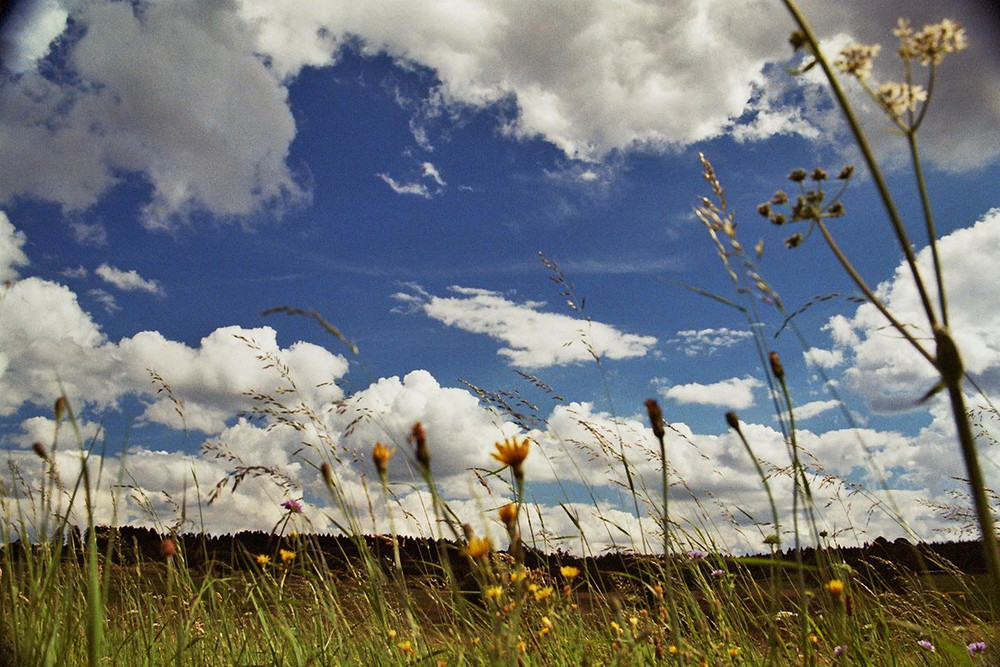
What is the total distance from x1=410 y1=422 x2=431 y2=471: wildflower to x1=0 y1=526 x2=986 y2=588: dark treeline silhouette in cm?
91

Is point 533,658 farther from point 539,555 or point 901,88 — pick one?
point 901,88

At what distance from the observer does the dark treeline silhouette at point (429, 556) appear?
8.15 ft

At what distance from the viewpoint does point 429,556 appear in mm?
3244

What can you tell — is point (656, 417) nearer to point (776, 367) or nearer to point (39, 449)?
point (776, 367)

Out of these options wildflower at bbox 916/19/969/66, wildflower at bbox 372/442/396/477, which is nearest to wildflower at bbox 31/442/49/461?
wildflower at bbox 372/442/396/477

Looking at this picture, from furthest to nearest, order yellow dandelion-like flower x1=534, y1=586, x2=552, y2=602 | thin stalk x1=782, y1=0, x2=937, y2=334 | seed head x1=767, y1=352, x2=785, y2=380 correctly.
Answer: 1. yellow dandelion-like flower x1=534, y1=586, x2=552, y2=602
2. seed head x1=767, y1=352, x2=785, y2=380
3. thin stalk x1=782, y1=0, x2=937, y2=334

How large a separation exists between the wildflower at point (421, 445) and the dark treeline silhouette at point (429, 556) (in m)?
0.91

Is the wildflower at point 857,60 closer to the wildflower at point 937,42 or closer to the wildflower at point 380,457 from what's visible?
the wildflower at point 937,42

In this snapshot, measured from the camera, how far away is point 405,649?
7.98 feet

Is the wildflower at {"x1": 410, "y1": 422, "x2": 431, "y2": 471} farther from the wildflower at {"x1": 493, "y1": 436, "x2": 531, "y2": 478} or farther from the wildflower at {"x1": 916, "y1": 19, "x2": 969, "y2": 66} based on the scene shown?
the wildflower at {"x1": 916, "y1": 19, "x2": 969, "y2": 66}

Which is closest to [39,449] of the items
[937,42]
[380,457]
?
[380,457]

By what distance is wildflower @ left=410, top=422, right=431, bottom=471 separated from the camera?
101 cm

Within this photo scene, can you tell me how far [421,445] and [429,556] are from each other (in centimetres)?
240

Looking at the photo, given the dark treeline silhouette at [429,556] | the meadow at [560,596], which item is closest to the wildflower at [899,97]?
the meadow at [560,596]
